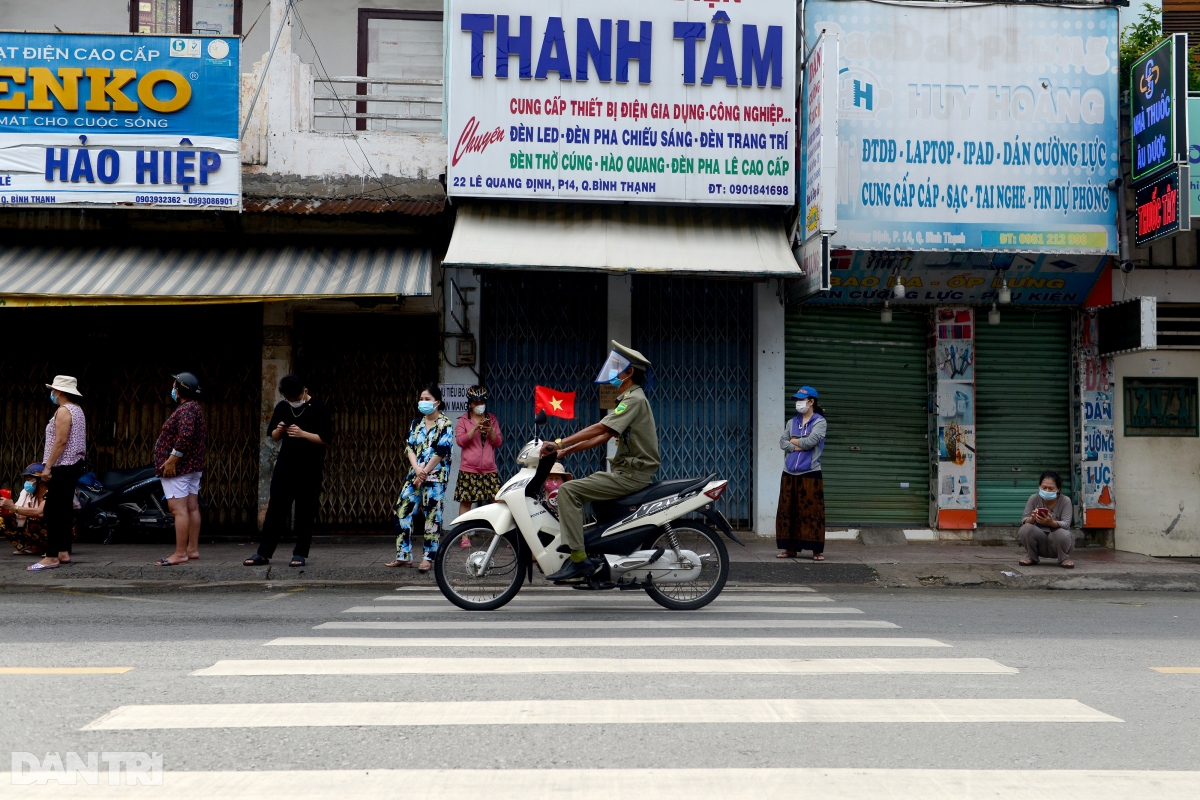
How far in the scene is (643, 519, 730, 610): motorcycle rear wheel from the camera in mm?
7750

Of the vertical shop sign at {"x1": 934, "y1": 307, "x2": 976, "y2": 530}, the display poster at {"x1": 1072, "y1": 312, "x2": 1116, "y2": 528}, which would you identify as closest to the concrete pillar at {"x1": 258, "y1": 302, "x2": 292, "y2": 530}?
the vertical shop sign at {"x1": 934, "y1": 307, "x2": 976, "y2": 530}

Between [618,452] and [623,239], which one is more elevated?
[623,239]

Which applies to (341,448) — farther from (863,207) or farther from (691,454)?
(863,207)

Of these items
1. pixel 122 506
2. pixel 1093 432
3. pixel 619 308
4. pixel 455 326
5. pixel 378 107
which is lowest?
pixel 122 506

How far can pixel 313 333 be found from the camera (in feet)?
42.7

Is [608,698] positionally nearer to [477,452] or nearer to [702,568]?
[702,568]

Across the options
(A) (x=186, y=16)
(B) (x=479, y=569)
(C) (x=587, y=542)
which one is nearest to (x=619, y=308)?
(C) (x=587, y=542)

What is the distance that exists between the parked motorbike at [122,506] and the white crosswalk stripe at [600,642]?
639 centimetres

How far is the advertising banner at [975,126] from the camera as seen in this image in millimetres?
12414

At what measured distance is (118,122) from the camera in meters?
11.7

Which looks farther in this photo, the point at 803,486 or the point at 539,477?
the point at 803,486

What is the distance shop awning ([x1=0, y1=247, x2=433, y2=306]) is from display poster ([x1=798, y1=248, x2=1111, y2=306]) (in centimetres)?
523

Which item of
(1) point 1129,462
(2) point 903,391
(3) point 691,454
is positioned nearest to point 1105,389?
(1) point 1129,462

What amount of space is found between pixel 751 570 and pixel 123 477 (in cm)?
729
